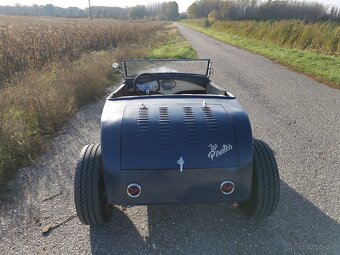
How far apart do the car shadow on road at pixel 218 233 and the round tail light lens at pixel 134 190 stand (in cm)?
55

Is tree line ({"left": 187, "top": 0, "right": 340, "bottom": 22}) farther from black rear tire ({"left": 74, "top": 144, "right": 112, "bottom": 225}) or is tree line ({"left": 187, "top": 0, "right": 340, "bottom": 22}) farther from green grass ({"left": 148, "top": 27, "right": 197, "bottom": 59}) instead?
black rear tire ({"left": 74, "top": 144, "right": 112, "bottom": 225})

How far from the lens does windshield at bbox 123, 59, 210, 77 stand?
374 centimetres

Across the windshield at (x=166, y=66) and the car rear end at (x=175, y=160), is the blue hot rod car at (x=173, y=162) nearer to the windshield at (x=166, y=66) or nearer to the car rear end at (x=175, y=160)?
the car rear end at (x=175, y=160)

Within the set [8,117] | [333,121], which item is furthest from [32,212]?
[333,121]

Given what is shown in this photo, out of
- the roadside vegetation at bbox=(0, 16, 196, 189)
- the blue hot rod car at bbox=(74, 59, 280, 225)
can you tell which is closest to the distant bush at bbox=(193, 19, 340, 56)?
the roadside vegetation at bbox=(0, 16, 196, 189)

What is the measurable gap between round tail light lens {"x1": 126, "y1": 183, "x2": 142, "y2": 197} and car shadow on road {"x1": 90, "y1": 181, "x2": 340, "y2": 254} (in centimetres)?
55

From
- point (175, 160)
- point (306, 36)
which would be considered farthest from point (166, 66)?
point (306, 36)

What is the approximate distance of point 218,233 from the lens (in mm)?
2479

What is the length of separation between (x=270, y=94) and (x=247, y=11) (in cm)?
5351

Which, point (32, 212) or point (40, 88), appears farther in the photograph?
point (40, 88)

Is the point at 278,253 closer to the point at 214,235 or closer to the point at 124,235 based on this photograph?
the point at 214,235

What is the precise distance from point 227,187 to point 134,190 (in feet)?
2.41

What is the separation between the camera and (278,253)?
2270mm

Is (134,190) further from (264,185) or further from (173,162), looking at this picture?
(264,185)
